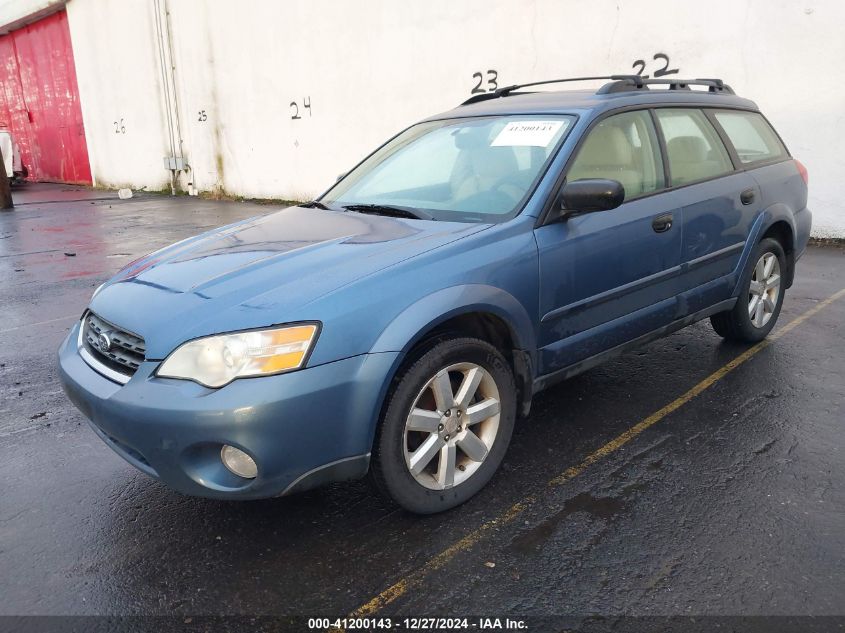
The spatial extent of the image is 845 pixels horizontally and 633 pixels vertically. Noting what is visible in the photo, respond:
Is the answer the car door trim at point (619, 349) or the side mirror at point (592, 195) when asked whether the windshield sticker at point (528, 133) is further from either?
the car door trim at point (619, 349)

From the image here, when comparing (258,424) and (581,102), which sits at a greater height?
(581,102)

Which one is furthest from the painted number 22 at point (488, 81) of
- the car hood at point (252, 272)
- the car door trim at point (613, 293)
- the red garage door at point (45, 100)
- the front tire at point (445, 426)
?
the red garage door at point (45, 100)

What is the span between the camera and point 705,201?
389cm

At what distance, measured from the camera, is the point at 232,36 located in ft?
49.2

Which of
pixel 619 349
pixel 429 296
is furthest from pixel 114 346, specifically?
pixel 619 349

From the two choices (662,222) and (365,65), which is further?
(365,65)

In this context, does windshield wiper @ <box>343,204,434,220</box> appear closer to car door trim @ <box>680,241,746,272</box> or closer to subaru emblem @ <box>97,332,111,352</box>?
subaru emblem @ <box>97,332,111,352</box>

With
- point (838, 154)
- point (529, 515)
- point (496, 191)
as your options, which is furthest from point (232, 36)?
point (529, 515)

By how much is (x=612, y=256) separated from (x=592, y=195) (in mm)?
444

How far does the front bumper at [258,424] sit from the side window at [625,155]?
1584 millimetres

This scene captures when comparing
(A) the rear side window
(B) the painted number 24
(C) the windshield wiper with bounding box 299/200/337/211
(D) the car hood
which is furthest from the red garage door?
(A) the rear side window

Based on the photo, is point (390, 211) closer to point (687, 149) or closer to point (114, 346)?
point (114, 346)

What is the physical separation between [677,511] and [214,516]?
6.17 feet

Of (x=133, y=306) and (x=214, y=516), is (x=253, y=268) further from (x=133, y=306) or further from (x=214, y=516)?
(x=214, y=516)
